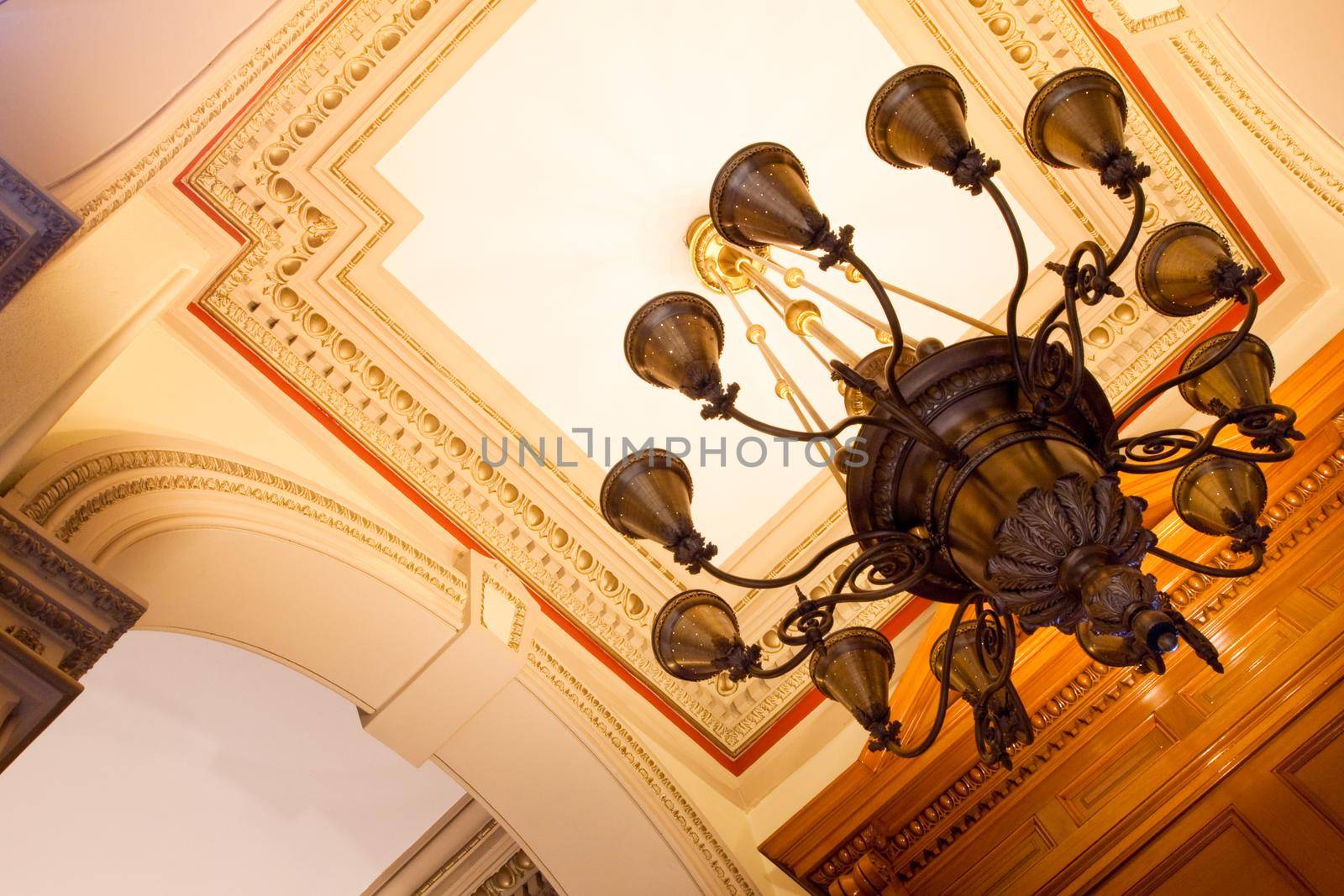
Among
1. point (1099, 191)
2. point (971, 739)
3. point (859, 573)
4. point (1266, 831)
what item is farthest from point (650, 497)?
point (1099, 191)

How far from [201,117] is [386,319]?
1163 millimetres

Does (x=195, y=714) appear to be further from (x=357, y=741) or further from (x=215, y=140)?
(x=215, y=140)

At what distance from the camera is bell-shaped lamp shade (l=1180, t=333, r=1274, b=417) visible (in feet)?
7.11

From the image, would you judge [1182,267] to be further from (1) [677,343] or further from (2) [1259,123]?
(2) [1259,123]

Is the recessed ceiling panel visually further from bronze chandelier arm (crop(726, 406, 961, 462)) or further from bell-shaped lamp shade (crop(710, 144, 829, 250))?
bronze chandelier arm (crop(726, 406, 961, 462))

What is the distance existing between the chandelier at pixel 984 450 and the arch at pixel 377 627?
52.6 inches

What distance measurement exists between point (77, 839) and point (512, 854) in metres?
1.75

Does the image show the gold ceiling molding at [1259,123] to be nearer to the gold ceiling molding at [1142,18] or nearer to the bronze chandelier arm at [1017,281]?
the gold ceiling molding at [1142,18]

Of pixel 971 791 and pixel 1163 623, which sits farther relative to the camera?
pixel 971 791

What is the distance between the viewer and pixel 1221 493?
7.27ft

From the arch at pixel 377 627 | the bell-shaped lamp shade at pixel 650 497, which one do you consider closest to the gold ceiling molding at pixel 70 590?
the arch at pixel 377 627

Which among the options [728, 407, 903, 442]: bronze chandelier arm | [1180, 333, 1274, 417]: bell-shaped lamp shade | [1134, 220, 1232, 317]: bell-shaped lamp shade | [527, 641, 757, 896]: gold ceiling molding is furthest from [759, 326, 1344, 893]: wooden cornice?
[728, 407, 903, 442]: bronze chandelier arm

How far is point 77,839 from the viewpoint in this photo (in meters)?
3.88

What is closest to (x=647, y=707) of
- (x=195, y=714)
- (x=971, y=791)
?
(x=971, y=791)
